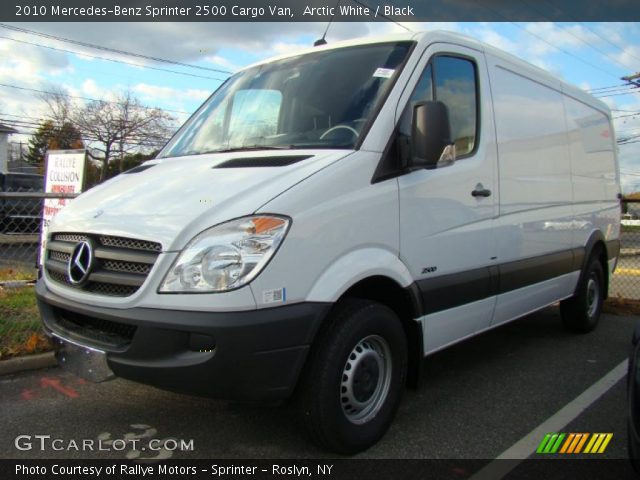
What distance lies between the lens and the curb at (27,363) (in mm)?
4207

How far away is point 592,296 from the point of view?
20.0ft

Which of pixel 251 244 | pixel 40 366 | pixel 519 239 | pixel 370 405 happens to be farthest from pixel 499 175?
pixel 40 366

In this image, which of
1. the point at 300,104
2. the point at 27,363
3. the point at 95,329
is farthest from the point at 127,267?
the point at 27,363

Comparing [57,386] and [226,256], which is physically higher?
[226,256]

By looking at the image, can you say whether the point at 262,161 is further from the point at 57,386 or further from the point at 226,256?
the point at 57,386

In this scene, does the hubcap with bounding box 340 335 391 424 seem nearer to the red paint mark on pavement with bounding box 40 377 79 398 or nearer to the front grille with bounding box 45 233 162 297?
the front grille with bounding box 45 233 162 297

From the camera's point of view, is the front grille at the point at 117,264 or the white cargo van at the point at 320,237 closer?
the white cargo van at the point at 320,237

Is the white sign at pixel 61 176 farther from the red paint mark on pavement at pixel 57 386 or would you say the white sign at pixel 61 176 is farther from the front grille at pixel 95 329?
the front grille at pixel 95 329

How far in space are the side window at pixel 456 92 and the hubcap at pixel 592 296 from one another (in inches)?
120

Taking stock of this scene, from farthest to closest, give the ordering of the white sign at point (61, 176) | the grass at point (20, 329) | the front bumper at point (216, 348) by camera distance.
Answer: the white sign at point (61, 176) → the grass at point (20, 329) → the front bumper at point (216, 348)

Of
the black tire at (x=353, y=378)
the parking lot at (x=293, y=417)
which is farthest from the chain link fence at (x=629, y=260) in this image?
the black tire at (x=353, y=378)

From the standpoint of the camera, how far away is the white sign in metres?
6.55

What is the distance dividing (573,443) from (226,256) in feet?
7.74

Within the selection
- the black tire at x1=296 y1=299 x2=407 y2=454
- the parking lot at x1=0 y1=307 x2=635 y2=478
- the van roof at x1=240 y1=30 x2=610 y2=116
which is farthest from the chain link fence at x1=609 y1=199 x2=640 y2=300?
the black tire at x1=296 y1=299 x2=407 y2=454
